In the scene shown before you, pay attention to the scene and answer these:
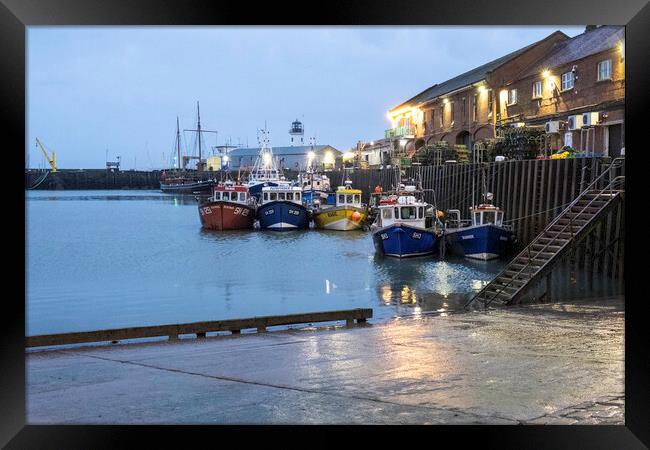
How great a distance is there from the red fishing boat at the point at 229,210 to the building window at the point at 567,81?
18.1 m

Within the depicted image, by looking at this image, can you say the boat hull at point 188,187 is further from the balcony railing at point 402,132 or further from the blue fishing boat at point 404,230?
the blue fishing boat at point 404,230

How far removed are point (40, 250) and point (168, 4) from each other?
32452 mm

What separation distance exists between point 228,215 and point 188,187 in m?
60.5

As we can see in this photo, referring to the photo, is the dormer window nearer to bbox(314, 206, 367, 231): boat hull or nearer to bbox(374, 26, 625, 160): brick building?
bbox(374, 26, 625, 160): brick building

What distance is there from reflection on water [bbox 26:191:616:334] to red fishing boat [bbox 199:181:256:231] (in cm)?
136

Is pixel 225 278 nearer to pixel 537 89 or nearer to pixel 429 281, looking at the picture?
pixel 429 281

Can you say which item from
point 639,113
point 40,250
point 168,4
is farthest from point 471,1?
point 40,250

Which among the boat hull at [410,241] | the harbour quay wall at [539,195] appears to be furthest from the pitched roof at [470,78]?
the boat hull at [410,241]

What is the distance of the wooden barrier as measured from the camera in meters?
8.88

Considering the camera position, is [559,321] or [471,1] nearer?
[471,1]

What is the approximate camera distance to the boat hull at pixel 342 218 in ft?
132

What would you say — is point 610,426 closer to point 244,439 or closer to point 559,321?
point 244,439

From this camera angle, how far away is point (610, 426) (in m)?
4.61

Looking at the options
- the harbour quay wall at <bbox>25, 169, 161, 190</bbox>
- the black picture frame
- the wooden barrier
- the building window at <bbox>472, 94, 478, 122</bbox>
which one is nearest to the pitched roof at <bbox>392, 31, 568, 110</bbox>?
the building window at <bbox>472, 94, 478, 122</bbox>
